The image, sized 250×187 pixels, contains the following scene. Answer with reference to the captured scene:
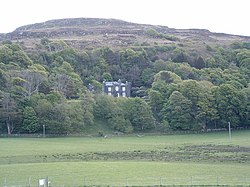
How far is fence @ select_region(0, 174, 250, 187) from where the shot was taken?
39656 mm

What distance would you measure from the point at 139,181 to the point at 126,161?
13.3 meters

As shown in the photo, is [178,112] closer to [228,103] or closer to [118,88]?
[228,103]

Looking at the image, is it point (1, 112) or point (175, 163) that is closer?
point (175, 163)

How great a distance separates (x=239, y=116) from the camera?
96562 millimetres

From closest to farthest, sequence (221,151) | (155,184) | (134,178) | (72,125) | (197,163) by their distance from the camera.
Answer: (155,184) < (134,178) < (197,163) < (221,151) < (72,125)

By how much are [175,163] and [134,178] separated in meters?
10.5

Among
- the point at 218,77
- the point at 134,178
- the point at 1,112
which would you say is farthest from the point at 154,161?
the point at 218,77

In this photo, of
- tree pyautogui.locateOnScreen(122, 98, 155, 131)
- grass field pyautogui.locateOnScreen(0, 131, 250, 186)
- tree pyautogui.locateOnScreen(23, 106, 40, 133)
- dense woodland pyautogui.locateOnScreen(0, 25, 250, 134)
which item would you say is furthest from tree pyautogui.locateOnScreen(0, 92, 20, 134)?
tree pyautogui.locateOnScreen(122, 98, 155, 131)

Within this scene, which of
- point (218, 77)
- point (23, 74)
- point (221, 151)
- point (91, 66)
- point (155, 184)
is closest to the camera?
point (155, 184)

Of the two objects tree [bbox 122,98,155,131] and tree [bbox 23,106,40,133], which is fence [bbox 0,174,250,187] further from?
tree [bbox 122,98,155,131]

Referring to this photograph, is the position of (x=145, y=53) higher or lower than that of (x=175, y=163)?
higher

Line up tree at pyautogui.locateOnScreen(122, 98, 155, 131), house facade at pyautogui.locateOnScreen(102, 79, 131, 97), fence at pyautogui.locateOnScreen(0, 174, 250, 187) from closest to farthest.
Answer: fence at pyautogui.locateOnScreen(0, 174, 250, 187) → tree at pyautogui.locateOnScreen(122, 98, 155, 131) → house facade at pyautogui.locateOnScreen(102, 79, 131, 97)

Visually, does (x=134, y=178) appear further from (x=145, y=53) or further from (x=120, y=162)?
(x=145, y=53)

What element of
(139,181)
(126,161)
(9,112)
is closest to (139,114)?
(9,112)
